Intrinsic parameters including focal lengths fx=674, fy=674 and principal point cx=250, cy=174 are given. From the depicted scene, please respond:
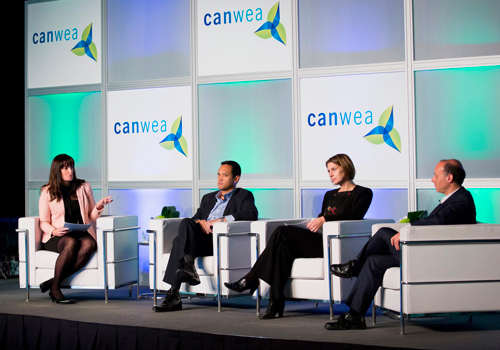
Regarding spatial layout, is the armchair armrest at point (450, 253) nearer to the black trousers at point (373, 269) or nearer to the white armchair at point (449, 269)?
the white armchair at point (449, 269)

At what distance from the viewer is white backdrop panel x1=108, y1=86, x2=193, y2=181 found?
6.61m

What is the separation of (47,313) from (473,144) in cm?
364

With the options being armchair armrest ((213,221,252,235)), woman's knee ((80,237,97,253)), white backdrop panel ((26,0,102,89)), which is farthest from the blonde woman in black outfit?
white backdrop panel ((26,0,102,89))

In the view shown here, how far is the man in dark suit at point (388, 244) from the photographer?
4188 mm

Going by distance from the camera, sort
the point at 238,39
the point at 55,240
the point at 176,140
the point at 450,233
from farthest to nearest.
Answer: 1. the point at 176,140
2. the point at 238,39
3. the point at 55,240
4. the point at 450,233

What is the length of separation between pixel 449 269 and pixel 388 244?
42 centimetres

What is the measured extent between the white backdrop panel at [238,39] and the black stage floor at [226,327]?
2.22 meters

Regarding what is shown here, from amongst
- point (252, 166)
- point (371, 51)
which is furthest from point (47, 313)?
point (371, 51)

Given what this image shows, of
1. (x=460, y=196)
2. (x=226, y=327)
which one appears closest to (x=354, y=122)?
(x=460, y=196)

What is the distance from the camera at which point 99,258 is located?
18.2ft

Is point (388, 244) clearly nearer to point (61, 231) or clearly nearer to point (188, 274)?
point (188, 274)

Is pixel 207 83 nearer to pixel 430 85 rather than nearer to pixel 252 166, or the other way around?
pixel 252 166

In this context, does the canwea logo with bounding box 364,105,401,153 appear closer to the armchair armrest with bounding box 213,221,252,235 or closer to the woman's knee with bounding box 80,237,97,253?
the armchair armrest with bounding box 213,221,252,235

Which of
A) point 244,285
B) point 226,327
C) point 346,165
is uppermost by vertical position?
point 346,165
